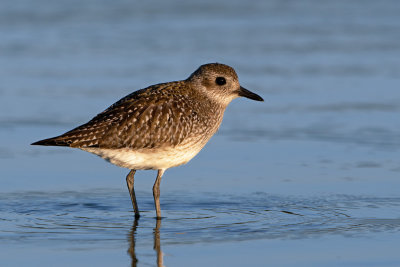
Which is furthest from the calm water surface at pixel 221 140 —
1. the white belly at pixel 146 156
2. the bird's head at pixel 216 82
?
the bird's head at pixel 216 82

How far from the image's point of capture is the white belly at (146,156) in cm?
870

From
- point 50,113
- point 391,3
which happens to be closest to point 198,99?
point 50,113

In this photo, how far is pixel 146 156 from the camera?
8.77 metres

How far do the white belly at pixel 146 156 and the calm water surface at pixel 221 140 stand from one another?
483 millimetres

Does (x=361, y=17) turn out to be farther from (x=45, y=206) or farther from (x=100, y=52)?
(x=45, y=206)

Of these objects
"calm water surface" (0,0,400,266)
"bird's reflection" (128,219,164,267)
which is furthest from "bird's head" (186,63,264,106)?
"bird's reflection" (128,219,164,267)

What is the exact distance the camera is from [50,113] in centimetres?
1287

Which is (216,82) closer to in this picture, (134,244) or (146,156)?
(146,156)

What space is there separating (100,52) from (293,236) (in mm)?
10040

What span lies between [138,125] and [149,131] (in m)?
0.13

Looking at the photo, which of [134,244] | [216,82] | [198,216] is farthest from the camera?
[216,82]

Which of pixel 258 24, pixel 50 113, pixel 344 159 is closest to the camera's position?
pixel 344 159

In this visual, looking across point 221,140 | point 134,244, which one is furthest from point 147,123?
point 221,140

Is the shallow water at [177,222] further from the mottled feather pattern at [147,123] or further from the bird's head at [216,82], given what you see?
the bird's head at [216,82]
